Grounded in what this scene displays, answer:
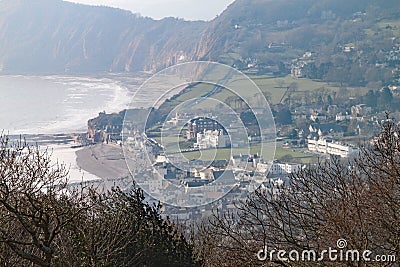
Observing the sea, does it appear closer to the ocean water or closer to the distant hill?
the ocean water

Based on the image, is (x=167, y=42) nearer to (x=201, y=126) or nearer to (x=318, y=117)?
(x=318, y=117)

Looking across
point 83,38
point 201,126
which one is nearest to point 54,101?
point 83,38

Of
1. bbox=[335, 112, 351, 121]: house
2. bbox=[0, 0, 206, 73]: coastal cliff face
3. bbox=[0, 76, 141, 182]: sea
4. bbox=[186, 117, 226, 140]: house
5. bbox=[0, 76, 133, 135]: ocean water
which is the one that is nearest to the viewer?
bbox=[186, 117, 226, 140]: house

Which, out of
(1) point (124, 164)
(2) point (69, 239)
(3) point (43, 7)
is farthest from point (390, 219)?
(3) point (43, 7)

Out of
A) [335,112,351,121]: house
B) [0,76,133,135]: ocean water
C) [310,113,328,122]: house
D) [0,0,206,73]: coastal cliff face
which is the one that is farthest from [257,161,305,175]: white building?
[0,0,206,73]: coastal cliff face

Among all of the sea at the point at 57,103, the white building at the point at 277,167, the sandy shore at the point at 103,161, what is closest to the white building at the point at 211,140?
the white building at the point at 277,167

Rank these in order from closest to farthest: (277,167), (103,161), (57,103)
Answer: (277,167), (103,161), (57,103)

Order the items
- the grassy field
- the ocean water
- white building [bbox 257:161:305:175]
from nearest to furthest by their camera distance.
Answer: white building [bbox 257:161:305:175] < the ocean water < the grassy field
